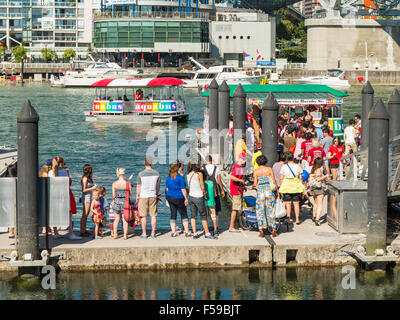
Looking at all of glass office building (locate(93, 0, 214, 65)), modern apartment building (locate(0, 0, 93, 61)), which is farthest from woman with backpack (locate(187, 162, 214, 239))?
modern apartment building (locate(0, 0, 93, 61))

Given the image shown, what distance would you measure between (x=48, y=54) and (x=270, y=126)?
12522cm

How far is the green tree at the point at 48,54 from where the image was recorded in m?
139

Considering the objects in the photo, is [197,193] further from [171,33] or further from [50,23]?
[50,23]

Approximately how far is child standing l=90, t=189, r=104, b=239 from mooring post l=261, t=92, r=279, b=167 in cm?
456

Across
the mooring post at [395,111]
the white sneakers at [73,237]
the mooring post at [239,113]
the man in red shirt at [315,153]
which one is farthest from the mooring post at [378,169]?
the mooring post at [239,113]

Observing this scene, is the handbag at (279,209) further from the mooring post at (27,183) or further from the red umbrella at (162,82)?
the red umbrella at (162,82)

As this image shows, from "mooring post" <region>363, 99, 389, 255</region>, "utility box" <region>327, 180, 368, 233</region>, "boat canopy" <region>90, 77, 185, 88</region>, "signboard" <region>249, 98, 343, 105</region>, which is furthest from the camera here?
"boat canopy" <region>90, 77, 185, 88</region>

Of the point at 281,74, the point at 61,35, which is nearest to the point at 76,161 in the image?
the point at 281,74

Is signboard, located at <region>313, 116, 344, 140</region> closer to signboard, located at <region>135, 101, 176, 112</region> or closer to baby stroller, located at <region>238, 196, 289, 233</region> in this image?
baby stroller, located at <region>238, 196, 289, 233</region>

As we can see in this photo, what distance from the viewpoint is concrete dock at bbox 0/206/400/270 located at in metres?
14.3

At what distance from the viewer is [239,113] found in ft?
79.3

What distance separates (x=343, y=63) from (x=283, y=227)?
327ft

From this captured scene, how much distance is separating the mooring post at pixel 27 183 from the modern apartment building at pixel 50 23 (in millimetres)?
140042

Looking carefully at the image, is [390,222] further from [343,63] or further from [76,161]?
[343,63]
